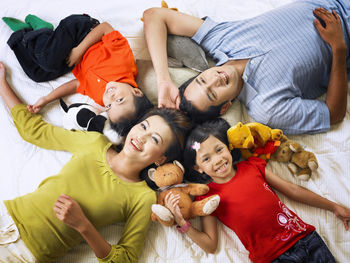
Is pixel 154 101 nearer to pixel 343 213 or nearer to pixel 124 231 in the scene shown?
pixel 124 231

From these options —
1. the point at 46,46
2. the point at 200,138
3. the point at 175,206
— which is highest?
the point at 46,46

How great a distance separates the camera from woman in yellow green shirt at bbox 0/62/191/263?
0.88 metres

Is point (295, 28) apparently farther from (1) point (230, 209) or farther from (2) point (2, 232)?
(2) point (2, 232)

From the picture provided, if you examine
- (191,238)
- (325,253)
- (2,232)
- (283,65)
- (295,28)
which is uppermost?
(295,28)

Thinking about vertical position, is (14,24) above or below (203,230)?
above

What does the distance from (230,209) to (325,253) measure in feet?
1.13

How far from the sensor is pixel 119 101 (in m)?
1.06

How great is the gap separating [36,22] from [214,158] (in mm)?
984

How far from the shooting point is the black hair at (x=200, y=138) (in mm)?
990

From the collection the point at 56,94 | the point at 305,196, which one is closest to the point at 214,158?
the point at 305,196

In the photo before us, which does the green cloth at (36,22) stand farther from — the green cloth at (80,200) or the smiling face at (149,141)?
the smiling face at (149,141)

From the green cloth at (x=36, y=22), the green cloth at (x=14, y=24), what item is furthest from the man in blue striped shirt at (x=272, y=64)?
the green cloth at (x=14, y=24)

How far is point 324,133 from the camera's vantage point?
1157 mm

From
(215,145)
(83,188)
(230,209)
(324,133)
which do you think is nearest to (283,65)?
(324,133)
